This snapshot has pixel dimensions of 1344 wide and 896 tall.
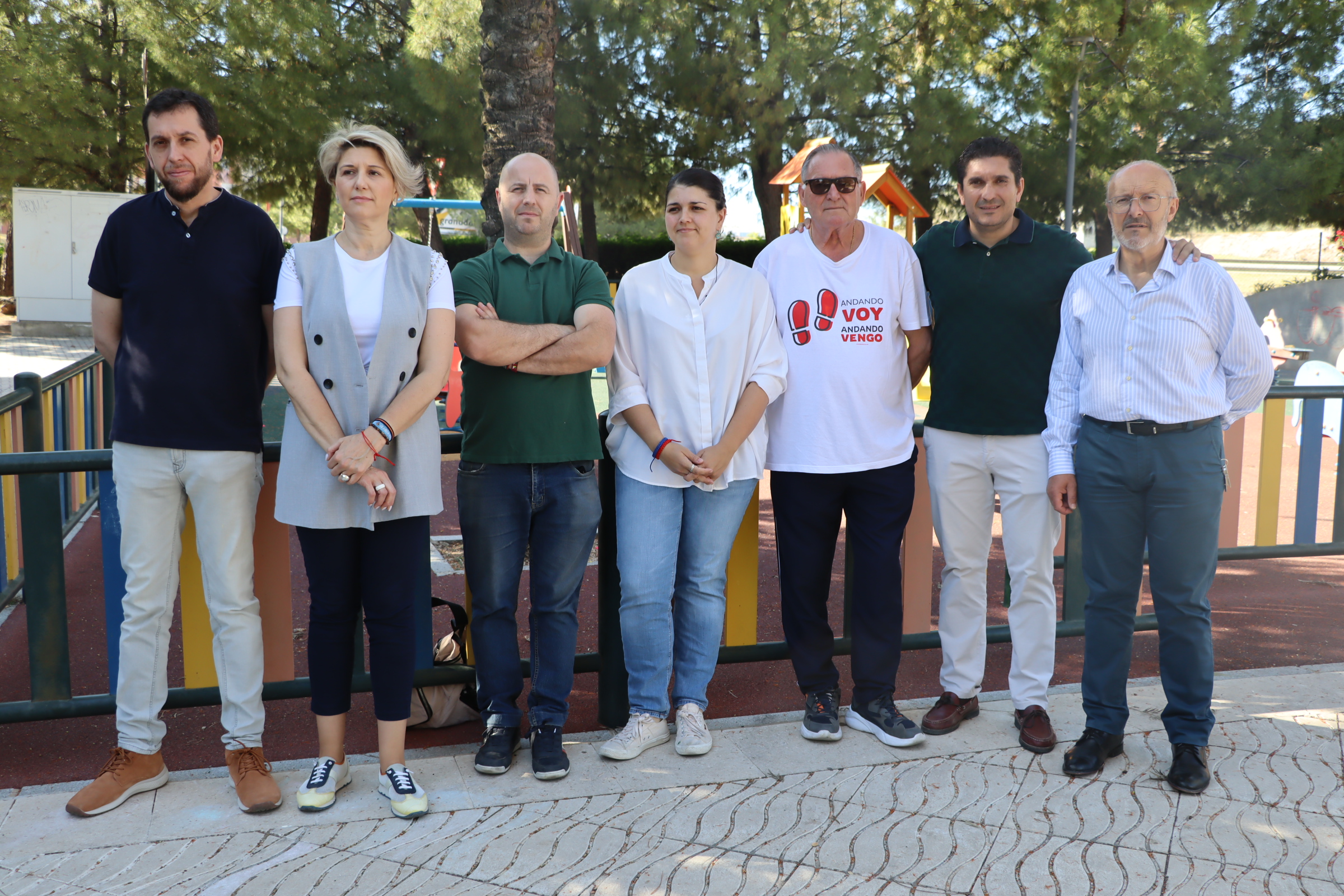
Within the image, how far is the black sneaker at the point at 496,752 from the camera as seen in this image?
11.5ft

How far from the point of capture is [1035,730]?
3.79 meters

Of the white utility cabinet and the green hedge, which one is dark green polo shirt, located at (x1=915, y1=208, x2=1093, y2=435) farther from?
the green hedge

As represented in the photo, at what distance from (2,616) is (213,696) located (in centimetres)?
243

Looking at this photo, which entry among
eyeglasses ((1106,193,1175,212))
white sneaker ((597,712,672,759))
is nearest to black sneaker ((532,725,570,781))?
white sneaker ((597,712,672,759))

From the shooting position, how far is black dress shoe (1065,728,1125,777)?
11.7 ft

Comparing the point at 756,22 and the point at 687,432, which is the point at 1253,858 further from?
the point at 756,22

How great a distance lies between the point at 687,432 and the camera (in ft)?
11.8

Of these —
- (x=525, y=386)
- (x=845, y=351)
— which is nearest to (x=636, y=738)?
(x=525, y=386)

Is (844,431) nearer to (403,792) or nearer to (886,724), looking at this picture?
(886,724)

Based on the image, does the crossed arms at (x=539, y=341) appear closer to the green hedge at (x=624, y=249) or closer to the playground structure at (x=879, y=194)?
the playground structure at (x=879, y=194)

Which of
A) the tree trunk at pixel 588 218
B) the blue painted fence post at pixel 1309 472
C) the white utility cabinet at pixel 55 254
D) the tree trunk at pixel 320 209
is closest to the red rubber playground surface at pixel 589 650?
the blue painted fence post at pixel 1309 472

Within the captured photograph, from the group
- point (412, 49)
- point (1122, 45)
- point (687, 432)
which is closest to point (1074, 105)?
point (1122, 45)

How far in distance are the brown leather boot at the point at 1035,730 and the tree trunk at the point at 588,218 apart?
1935 cm

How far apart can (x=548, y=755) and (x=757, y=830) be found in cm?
77
